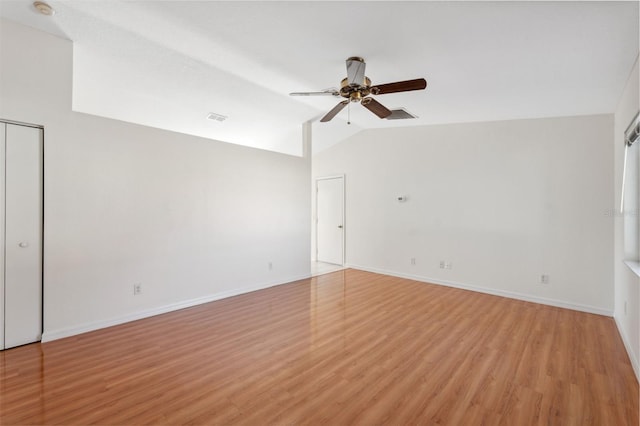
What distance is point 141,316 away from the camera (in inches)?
139

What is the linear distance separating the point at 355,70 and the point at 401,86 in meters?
0.54

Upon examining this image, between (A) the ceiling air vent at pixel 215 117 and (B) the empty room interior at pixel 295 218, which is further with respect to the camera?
(A) the ceiling air vent at pixel 215 117

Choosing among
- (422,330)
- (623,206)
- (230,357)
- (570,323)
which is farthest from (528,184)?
(230,357)

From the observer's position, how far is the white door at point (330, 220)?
6.89m

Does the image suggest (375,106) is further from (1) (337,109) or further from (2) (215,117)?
(2) (215,117)

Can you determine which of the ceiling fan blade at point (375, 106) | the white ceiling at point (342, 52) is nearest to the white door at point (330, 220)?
the white ceiling at point (342, 52)

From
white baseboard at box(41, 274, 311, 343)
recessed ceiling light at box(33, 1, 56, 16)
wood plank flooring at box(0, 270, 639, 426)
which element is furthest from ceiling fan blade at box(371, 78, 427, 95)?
white baseboard at box(41, 274, 311, 343)

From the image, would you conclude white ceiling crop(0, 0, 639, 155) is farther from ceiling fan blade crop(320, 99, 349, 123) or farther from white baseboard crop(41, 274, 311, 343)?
white baseboard crop(41, 274, 311, 343)

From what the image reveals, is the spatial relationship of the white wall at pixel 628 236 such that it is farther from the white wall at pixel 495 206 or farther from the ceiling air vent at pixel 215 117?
the ceiling air vent at pixel 215 117

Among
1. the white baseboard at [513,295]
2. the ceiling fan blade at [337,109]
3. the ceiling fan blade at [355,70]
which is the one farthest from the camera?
the white baseboard at [513,295]

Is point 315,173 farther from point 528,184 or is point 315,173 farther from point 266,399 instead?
point 266,399

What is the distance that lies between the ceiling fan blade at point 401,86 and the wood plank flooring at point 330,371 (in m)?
2.46

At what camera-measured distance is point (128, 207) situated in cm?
346

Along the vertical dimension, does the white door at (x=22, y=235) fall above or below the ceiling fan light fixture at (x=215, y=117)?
below
